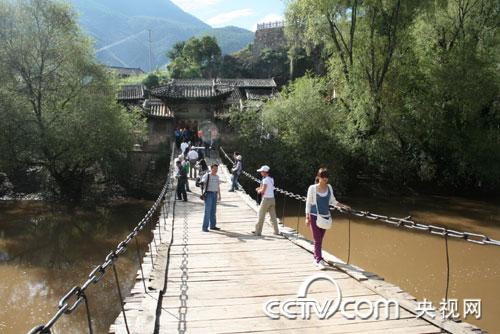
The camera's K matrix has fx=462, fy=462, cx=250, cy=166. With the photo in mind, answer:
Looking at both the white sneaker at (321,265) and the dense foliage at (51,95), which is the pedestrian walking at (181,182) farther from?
the dense foliage at (51,95)

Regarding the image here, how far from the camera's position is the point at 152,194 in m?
24.7

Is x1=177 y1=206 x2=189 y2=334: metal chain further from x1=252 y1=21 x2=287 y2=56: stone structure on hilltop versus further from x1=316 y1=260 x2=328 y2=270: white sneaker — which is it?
x1=252 y1=21 x2=287 y2=56: stone structure on hilltop

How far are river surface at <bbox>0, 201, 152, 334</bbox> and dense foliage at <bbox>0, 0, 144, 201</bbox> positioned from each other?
108 inches

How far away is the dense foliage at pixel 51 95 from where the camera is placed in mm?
20328

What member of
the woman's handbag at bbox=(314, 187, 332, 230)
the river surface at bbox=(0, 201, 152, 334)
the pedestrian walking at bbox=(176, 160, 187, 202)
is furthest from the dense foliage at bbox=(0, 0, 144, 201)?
the woman's handbag at bbox=(314, 187, 332, 230)

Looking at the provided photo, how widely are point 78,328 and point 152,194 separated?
15.4m

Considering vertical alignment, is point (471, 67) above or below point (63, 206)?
above

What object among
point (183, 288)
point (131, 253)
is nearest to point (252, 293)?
point (183, 288)

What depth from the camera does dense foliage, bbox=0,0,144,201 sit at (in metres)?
20.3

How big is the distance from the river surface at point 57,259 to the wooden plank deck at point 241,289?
2.90 metres

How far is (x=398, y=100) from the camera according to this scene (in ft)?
74.0

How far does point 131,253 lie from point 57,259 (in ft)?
7.30

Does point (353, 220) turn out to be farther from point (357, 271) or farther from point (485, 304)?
point (357, 271)

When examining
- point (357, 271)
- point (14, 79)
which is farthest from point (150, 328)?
point (14, 79)
